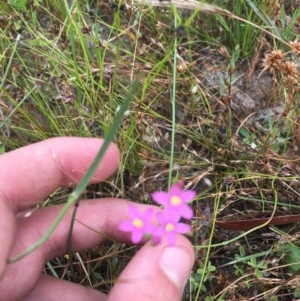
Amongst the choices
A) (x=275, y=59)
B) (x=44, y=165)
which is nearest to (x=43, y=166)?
(x=44, y=165)

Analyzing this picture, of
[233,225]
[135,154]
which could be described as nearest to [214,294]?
[233,225]

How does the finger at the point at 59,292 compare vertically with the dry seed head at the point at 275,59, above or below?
below

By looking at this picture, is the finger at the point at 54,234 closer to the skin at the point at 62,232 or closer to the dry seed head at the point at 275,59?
the skin at the point at 62,232

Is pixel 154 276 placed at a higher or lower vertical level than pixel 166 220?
lower

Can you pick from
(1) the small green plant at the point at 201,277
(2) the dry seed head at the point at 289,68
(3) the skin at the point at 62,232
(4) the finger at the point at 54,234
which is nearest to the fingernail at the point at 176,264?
(3) the skin at the point at 62,232

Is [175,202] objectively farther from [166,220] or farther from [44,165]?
[44,165]

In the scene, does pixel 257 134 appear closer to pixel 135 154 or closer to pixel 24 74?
pixel 135 154

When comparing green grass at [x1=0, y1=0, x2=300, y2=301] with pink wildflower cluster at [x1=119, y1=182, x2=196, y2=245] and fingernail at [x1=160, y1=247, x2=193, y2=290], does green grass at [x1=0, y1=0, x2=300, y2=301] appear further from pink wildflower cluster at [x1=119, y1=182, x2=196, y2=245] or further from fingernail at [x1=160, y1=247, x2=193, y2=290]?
pink wildflower cluster at [x1=119, y1=182, x2=196, y2=245]
